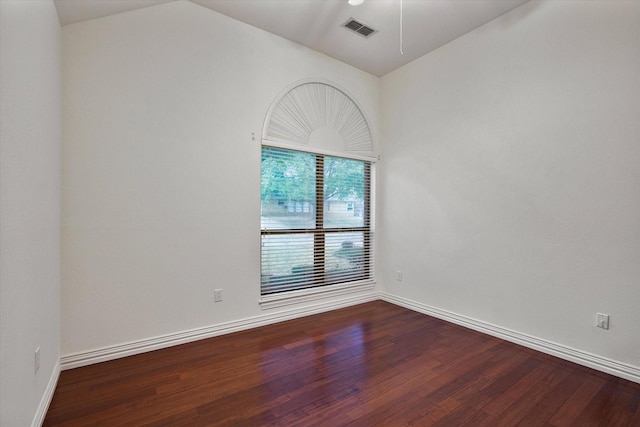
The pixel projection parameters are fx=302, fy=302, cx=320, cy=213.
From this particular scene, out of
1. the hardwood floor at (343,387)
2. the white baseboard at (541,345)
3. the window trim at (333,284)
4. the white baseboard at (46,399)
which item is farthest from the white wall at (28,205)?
the white baseboard at (541,345)

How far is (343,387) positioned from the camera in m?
2.08

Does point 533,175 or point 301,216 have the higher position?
point 533,175

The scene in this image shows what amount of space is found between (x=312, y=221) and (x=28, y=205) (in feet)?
8.33

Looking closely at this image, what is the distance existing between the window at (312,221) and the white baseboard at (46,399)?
172 centimetres

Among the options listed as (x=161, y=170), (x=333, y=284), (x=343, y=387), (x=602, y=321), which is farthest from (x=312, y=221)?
(x=602, y=321)

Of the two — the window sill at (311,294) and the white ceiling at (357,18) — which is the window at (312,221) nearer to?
the window sill at (311,294)

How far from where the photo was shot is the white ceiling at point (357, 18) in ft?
9.20

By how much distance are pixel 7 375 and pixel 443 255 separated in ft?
11.6

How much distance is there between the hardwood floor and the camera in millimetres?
1782

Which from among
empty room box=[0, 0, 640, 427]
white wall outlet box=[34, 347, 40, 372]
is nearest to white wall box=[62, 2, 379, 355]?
empty room box=[0, 0, 640, 427]

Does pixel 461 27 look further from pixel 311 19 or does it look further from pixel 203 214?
pixel 203 214

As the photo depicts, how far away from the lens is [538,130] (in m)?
2.72

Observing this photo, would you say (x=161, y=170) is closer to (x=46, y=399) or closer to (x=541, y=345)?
(x=46, y=399)

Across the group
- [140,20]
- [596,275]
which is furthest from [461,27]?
[140,20]
